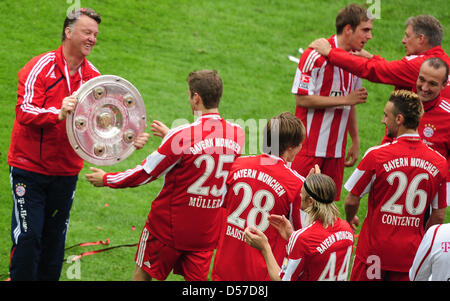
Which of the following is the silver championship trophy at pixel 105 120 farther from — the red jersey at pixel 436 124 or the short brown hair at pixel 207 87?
the red jersey at pixel 436 124

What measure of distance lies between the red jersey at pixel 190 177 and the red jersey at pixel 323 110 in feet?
4.66

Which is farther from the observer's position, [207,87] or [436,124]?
[436,124]

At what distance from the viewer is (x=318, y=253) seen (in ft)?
13.5

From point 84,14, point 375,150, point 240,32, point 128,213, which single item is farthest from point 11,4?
point 375,150

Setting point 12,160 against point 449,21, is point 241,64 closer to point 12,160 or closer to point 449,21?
point 449,21

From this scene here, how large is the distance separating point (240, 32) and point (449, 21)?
13.4 feet

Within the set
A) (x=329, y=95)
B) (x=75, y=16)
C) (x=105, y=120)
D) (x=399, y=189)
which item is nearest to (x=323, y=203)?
(x=399, y=189)

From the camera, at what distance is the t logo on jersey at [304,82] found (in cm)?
625

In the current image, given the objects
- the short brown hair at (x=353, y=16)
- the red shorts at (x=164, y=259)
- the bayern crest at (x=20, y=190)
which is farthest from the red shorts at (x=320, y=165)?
the bayern crest at (x=20, y=190)

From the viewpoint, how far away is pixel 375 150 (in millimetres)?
4969

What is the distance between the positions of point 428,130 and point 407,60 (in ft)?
2.21

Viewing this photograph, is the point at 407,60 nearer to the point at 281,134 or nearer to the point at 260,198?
the point at 281,134

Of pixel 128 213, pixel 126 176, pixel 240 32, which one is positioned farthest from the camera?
pixel 240 32

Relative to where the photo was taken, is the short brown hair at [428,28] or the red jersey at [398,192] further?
the short brown hair at [428,28]
